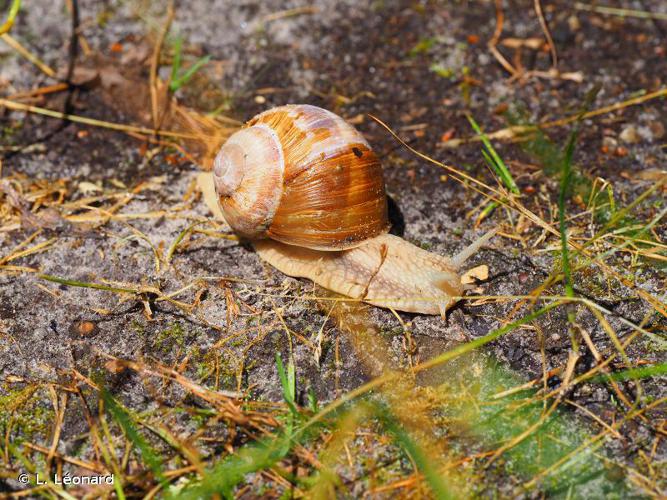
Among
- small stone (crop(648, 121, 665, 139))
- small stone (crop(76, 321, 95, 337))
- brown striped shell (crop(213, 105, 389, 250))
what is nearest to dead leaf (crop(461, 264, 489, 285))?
brown striped shell (crop(213, 105, 389, 250))

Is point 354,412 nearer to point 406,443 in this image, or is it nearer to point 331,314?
point 406,443

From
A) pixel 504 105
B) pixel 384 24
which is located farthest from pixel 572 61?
pixel 384 24

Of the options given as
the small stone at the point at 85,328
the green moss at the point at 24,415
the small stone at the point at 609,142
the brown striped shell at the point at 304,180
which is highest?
the brown striped shell at the point at 304,180

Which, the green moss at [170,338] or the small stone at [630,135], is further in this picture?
the small stone at [630,135]

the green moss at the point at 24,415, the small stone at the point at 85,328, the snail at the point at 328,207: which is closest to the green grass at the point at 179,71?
the snail at the point at 328,207

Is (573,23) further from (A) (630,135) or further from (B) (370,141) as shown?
(B) (370,141)

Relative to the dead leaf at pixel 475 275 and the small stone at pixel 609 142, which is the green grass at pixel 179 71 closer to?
the dead leaf at pixel 475 275

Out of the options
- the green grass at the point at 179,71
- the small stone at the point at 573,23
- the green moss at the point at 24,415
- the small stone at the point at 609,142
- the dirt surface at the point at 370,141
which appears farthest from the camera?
the small stone at the point at 573,23

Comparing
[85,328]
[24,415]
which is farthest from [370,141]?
[24,415]
